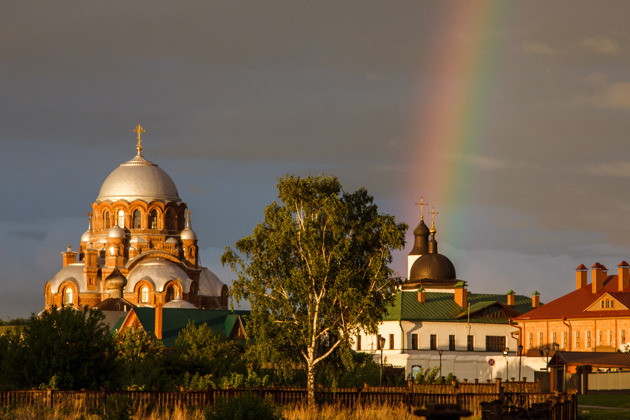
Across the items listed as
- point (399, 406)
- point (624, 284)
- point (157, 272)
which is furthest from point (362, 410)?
point (157, 272)

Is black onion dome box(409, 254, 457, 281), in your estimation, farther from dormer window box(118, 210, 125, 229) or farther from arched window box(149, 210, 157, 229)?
dormer window box(118, 210, 125, 229)

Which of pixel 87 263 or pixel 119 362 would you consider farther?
pixel 87 263

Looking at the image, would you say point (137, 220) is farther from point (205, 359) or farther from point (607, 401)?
point (607, 401)

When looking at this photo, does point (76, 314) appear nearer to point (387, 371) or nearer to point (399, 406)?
point (399, 406)

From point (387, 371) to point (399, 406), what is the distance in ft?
111

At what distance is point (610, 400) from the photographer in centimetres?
4534

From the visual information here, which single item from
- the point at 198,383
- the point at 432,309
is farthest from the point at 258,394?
the point at 432,309

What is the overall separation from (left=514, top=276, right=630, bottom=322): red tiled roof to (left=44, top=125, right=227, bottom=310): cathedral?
4129 centimetres

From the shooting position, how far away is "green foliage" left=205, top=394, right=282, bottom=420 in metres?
22.8

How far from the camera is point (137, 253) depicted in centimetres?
11362

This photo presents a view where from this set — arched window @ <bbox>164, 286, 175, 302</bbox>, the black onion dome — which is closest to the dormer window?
arched window @ <bbox>164, 286, 175, 302</bbox>

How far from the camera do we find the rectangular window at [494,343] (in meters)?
83.7

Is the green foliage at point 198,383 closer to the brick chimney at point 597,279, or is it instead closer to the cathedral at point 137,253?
the brick chimney at point 597,279

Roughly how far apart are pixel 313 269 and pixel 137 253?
244 feet
